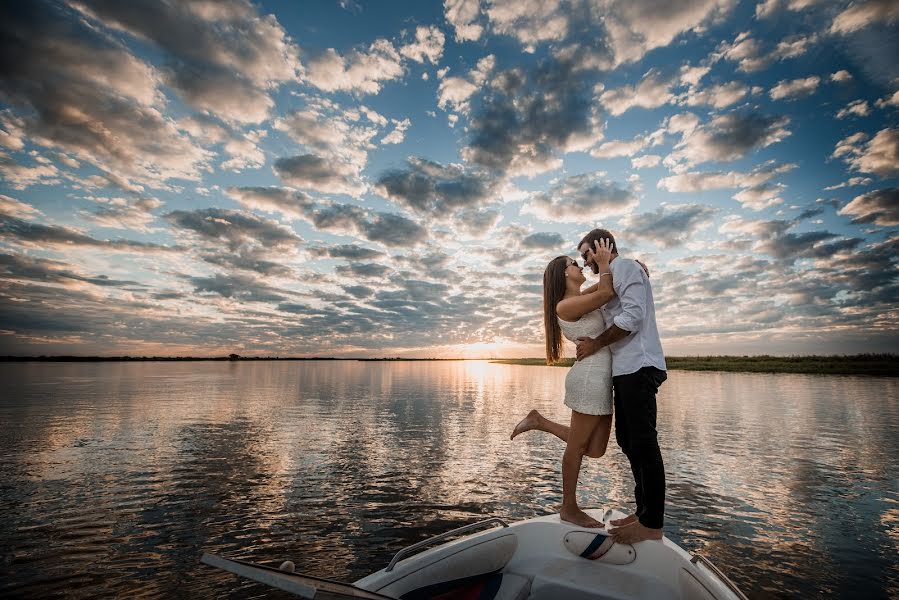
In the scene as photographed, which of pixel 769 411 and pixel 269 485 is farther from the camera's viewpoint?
pixel 769 411

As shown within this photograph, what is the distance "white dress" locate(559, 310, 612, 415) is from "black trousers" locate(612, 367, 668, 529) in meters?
0.20

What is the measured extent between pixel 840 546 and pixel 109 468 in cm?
1662

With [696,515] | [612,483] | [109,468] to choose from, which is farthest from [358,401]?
[696,515]

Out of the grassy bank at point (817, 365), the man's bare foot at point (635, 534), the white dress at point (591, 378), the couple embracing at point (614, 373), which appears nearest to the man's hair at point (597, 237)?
the couple embracing at point (614, 373)

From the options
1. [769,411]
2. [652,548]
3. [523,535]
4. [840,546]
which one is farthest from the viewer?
[769,411]

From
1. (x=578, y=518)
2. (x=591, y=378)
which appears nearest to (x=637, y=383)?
(x=591, y=378)

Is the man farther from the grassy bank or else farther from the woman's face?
the grassy bank

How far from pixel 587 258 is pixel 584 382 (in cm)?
142

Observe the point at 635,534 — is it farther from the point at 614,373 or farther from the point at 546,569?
the point at 614,373

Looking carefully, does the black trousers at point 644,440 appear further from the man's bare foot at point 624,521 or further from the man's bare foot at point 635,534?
the man's bare foot at point 624,521

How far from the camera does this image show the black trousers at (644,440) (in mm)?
4184

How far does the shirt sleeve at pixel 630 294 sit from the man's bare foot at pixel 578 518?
6.73 ft

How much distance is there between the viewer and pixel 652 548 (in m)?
4.05

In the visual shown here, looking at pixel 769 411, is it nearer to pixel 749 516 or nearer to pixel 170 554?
pixel 749 516
